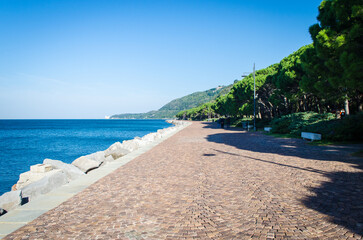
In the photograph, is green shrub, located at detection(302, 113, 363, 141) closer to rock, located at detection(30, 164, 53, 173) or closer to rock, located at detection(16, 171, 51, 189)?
rock, located at detection(30, 164, 53, 173)

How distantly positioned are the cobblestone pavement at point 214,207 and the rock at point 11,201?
107 centimetres

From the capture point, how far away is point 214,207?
4836 millimetres

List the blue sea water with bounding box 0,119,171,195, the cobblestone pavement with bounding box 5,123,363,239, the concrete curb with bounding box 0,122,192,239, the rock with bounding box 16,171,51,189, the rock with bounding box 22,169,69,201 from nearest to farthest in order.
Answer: the cobblestone pavement with bounding box 5,123,363,239 < the concrete curb with bounding box 0,122,192,239 < the rock with bounding box 22,169,69,201 < the rock with bounding box 16,171,51,189 < the blue sea water with bounding box 0,119,171,195

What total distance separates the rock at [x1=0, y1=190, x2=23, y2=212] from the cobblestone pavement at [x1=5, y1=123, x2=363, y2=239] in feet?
3.51

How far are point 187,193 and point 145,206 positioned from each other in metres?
1.20

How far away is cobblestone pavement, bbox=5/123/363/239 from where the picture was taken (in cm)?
379

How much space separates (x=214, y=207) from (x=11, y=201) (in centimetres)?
429

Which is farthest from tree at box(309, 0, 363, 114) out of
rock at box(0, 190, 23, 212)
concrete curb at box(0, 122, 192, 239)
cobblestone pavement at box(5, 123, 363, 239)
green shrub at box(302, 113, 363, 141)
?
rock at box(0, 190, 23, 212)

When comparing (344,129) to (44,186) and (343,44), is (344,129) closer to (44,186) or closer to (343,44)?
(343,44)

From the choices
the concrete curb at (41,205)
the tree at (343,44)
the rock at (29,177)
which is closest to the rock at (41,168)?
the rock at (29,177)

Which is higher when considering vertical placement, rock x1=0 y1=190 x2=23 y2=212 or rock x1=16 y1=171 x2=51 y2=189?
rock x1=0 y1=190 x2=23 y2=212

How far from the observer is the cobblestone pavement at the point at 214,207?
3.79 metres

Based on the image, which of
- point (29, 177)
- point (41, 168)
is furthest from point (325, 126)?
point (29, 177)

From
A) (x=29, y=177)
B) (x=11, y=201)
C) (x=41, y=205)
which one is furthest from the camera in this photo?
(x=29, y=177)
